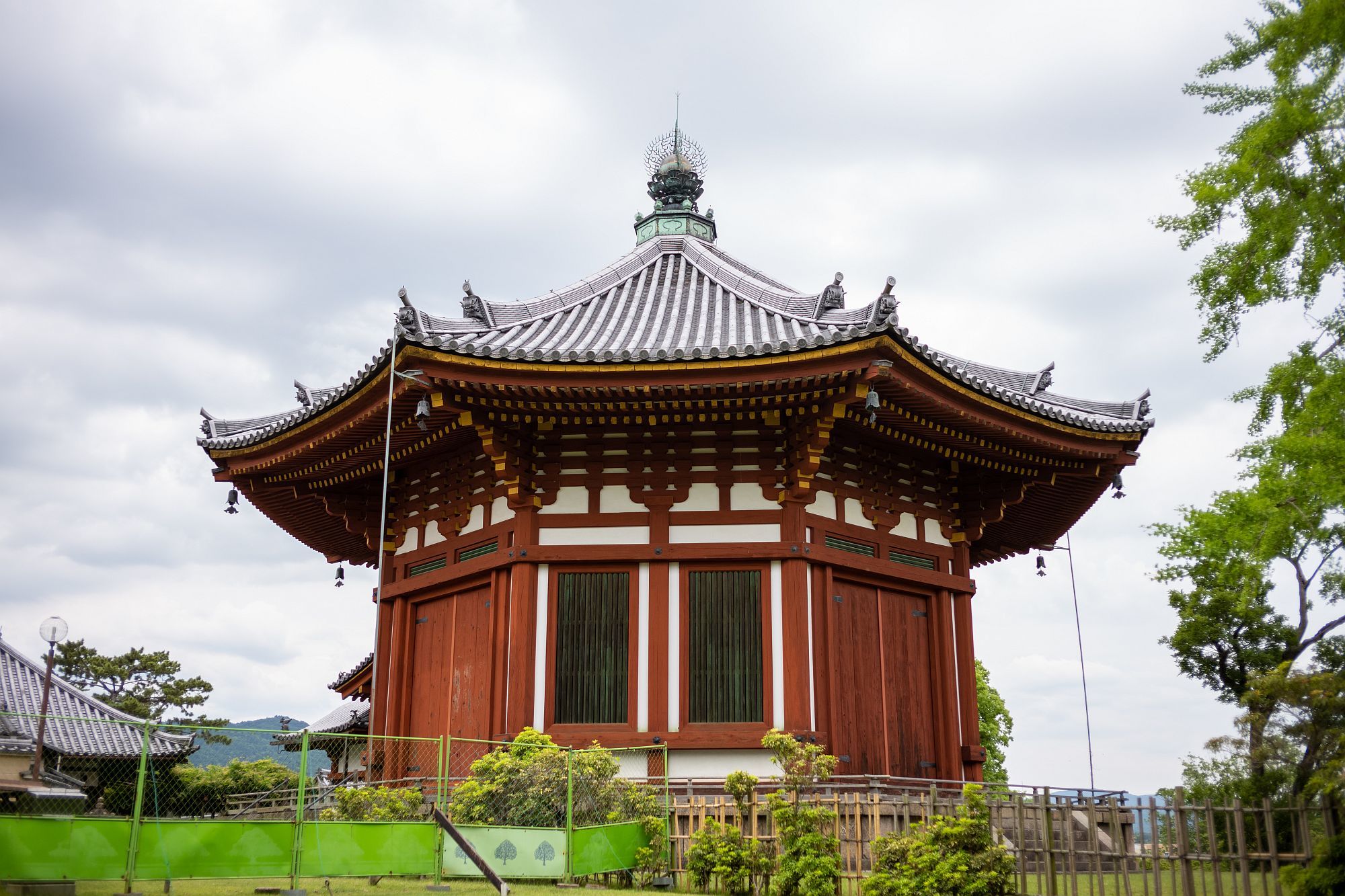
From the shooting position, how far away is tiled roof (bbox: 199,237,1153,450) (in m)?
12.3

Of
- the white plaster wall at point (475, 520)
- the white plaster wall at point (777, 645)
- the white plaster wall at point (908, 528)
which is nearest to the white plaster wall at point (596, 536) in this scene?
the white plaster wall at point (475, 520)

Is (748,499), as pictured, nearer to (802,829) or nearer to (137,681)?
(802,829)

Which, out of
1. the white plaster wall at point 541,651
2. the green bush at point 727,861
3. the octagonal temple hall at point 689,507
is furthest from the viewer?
the white plaster wall at point 541,651

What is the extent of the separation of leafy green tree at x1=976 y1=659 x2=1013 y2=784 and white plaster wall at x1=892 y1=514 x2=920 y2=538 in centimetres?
2299

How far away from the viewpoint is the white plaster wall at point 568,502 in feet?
45.9

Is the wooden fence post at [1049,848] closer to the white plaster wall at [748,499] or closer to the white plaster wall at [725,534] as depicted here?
the white plaster wall at [725,534]

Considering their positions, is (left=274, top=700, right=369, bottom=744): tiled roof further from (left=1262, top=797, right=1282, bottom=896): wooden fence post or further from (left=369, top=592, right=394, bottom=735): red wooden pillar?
(left=1262, top=797, right=1282, bottom=896): wooden fence post

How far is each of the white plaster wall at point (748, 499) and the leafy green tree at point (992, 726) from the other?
82.9ft

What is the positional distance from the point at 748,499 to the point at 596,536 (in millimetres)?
1923

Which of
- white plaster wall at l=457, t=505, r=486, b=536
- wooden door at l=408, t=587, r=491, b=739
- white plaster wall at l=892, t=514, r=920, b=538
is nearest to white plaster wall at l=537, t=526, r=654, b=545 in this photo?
white plaster wall at l=457, t=505, r=486, b=536

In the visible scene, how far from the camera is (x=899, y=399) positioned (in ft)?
42.9

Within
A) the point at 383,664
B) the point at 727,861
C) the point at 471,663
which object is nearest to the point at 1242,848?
the point at 727,861

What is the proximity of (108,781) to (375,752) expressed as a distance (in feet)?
58.2

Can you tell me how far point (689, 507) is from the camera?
45.5 ft
